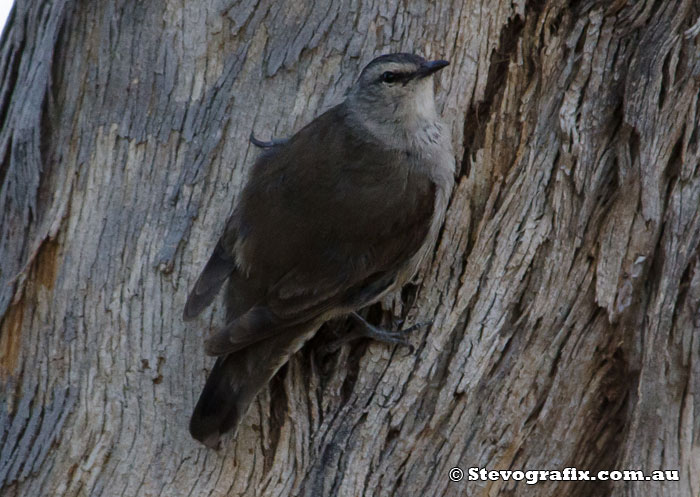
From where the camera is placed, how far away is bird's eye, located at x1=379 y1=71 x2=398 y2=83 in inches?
160

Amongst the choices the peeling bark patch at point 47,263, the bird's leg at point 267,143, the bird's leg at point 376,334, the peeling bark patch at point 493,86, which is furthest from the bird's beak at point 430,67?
the peeling bark patch at point 47,263

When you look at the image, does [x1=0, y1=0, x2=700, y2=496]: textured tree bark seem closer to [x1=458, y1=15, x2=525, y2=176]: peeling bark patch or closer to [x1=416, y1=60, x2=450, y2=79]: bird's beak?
[x1=458, y1=15, x2=525, y2=176]: peeling bark patch

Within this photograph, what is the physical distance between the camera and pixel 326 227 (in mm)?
3975

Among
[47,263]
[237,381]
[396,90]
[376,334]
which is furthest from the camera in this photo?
[396,90]

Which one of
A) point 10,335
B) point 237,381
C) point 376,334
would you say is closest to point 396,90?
point 376,334

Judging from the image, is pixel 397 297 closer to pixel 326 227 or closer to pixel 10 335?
pixel 326 227

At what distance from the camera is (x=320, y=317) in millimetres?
3932

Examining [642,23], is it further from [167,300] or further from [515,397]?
[167,300]

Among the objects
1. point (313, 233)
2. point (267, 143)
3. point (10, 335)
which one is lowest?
point (10, 335)

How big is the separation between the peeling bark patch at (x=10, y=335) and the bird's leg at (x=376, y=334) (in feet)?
4.49

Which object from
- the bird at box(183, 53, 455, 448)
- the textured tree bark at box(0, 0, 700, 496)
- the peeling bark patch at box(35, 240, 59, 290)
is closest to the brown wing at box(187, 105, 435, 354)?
the bird at box(183, 53, 455, 448)

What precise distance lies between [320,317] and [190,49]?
139 centimetres

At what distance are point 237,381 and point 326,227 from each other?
32.3 inches

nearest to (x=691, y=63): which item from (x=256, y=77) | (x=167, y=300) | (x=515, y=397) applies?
(x=515, y=397)
